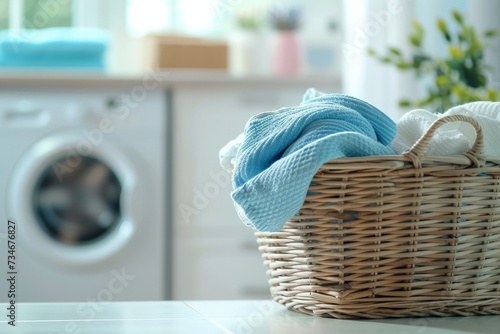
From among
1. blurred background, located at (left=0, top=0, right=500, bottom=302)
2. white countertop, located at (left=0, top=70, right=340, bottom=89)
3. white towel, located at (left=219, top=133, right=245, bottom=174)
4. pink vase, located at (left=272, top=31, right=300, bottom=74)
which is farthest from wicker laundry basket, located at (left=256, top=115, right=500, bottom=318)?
pink vase, located at (left=272, top=31, right=300, bottom=74)

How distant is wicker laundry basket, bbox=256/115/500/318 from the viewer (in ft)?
2.73

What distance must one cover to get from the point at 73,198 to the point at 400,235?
1929 mm

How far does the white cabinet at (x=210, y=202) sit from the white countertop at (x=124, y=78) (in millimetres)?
22

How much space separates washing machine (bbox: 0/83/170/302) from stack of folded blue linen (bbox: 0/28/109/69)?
0.56ft

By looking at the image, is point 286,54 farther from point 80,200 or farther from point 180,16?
point 80,200

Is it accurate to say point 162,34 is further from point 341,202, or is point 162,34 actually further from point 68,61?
point 341,202

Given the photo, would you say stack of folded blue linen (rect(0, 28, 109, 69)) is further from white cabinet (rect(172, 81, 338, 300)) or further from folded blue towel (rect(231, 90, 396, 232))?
folded blue towel (rect(231, 90, 396, 232))

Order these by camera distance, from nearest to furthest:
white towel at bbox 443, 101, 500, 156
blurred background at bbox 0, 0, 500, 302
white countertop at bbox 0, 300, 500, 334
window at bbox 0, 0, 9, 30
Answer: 1. white countertop at bbox 0, 300, 500, 334
2. white towel at bbox 443, 101, 500, 156
3. blurred background at bbox 0, 0, 500, 302
4. window at bbox 0, 0, 9, 30

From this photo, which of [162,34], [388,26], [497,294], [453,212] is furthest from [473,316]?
[162,34]

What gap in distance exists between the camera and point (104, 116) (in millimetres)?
2588

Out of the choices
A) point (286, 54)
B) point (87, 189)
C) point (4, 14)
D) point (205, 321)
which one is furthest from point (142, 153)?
point (205, 321)

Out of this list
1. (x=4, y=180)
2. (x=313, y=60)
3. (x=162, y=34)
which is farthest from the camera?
(x=313, y=60)

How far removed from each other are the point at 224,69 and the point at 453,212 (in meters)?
2.06

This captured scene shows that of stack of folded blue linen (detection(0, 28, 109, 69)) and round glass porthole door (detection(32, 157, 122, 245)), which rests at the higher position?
stack of folded blue linen (detection(0, 28, 109, 69))
